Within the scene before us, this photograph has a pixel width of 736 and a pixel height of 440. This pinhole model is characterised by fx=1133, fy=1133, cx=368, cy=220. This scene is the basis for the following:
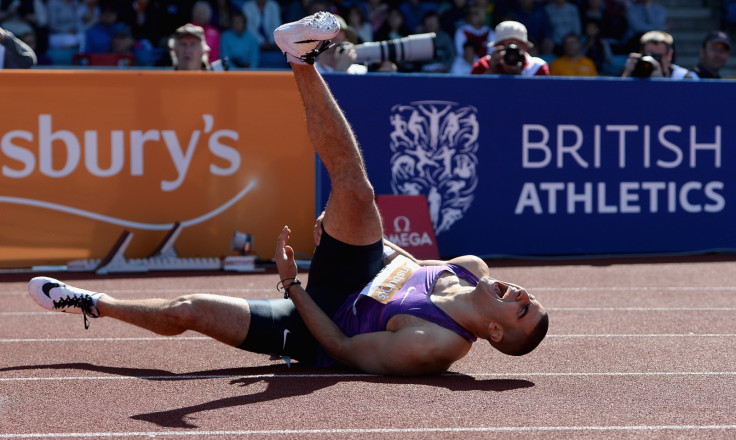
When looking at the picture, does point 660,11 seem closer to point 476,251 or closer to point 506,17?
point 506,17

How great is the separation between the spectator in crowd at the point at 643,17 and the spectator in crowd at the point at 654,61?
208 inches

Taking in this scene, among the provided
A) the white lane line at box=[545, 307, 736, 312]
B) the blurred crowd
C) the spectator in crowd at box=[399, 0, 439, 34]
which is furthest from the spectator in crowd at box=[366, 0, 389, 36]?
the white lane line at box=[545, 307, 736, 312]

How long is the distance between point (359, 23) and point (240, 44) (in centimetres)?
175

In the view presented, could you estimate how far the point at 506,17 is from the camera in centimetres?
1666

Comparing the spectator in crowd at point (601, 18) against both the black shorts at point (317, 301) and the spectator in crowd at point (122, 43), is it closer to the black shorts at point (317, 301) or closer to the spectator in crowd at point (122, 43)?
the spectator in crowd at point (122, 43)

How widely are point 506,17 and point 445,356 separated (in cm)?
1175

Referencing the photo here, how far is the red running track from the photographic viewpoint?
187 inches

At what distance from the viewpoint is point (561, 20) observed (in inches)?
663

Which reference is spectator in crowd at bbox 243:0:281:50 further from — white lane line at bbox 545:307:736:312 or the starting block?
white lane line at bbox 545:307:736:312

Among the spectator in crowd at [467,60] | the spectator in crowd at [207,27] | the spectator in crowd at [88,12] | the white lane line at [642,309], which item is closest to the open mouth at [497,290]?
the white lane line at [642,309]

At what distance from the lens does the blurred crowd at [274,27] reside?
15211mm

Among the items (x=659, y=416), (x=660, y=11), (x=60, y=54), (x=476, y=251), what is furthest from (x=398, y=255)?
(x=660, y=11)

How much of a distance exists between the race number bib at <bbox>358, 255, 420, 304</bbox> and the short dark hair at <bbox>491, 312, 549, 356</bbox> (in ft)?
2.03

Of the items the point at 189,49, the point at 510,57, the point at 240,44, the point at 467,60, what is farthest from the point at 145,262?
the point at 467,60
